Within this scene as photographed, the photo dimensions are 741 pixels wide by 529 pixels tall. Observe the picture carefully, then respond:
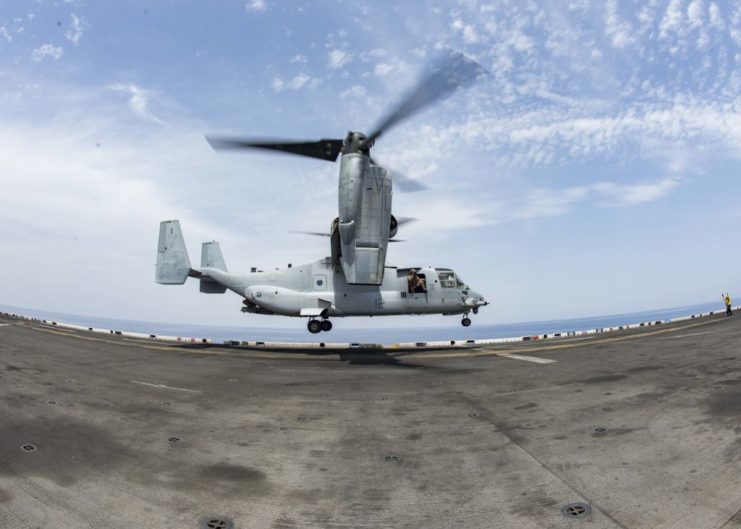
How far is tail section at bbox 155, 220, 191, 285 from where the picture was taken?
28.9 meters

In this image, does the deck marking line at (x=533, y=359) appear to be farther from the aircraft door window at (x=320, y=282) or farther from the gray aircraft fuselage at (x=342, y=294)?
the aircraft door window at (x=320, y=282)

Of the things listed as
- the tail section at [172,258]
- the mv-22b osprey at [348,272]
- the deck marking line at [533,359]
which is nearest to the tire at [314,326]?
the mv-22b osprey at [348,272]

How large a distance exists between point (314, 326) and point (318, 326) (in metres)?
0.27

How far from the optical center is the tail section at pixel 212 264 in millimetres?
29547

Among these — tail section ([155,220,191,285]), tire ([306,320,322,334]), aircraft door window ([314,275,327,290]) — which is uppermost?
tail section ([155,220,191,285])

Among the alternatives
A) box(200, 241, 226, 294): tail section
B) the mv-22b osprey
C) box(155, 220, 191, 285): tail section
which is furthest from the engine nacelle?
box(155, 220, 191, 285): tail section

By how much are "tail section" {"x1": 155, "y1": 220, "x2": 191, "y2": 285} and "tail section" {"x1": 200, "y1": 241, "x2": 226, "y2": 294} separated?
3.83 feet

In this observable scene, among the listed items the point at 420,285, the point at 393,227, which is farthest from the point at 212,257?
the point at 420,285

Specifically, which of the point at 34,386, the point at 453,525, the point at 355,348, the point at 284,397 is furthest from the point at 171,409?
the point at 355,348

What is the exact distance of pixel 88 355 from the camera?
20.2 metres

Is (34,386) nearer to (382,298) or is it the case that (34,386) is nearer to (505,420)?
(505,420)

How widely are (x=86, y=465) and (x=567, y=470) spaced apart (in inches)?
295

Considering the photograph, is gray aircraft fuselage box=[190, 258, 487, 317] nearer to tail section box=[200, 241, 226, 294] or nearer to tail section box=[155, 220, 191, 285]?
tail section box=[200, 241, 226, 294]

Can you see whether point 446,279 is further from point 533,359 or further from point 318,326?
point 533,359
